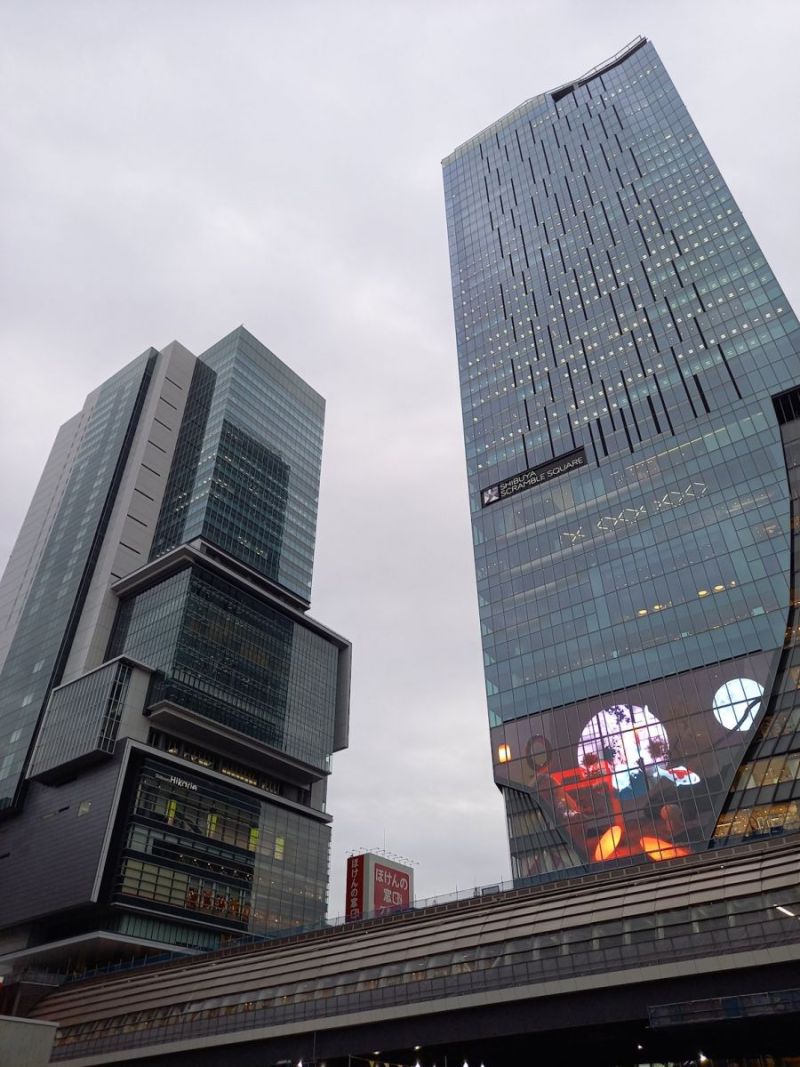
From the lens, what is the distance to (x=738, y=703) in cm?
7612

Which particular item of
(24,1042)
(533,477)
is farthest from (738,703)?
(24,1042)

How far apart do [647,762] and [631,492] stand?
3420cm

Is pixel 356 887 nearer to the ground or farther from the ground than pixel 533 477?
nearer to the ground

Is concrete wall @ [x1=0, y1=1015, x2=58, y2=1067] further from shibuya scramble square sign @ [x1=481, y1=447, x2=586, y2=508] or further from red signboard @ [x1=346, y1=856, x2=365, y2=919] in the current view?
shibuya scramble square sign @ [x1=481, y1=447, x2=586, y2=508]

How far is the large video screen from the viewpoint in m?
73.8

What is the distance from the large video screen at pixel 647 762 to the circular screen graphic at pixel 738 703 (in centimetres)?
10

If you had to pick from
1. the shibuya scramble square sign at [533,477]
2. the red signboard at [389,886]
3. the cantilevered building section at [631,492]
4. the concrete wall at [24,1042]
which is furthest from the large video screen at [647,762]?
the concrete wall at [24,1042]

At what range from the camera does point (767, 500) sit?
8581cm

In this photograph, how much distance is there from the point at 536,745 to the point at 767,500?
37.5 meters

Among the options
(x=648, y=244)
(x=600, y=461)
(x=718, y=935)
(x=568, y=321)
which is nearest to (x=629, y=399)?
(x=600, y=461)

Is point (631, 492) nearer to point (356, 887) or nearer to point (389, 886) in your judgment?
point (389, 886)

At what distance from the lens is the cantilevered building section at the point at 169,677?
10281cm

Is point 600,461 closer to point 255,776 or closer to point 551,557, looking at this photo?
point 551,557

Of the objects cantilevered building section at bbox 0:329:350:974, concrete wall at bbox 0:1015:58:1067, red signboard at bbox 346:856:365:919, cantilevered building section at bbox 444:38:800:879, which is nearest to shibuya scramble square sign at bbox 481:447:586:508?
cantilevered building section at bbox 444:38:800:879
